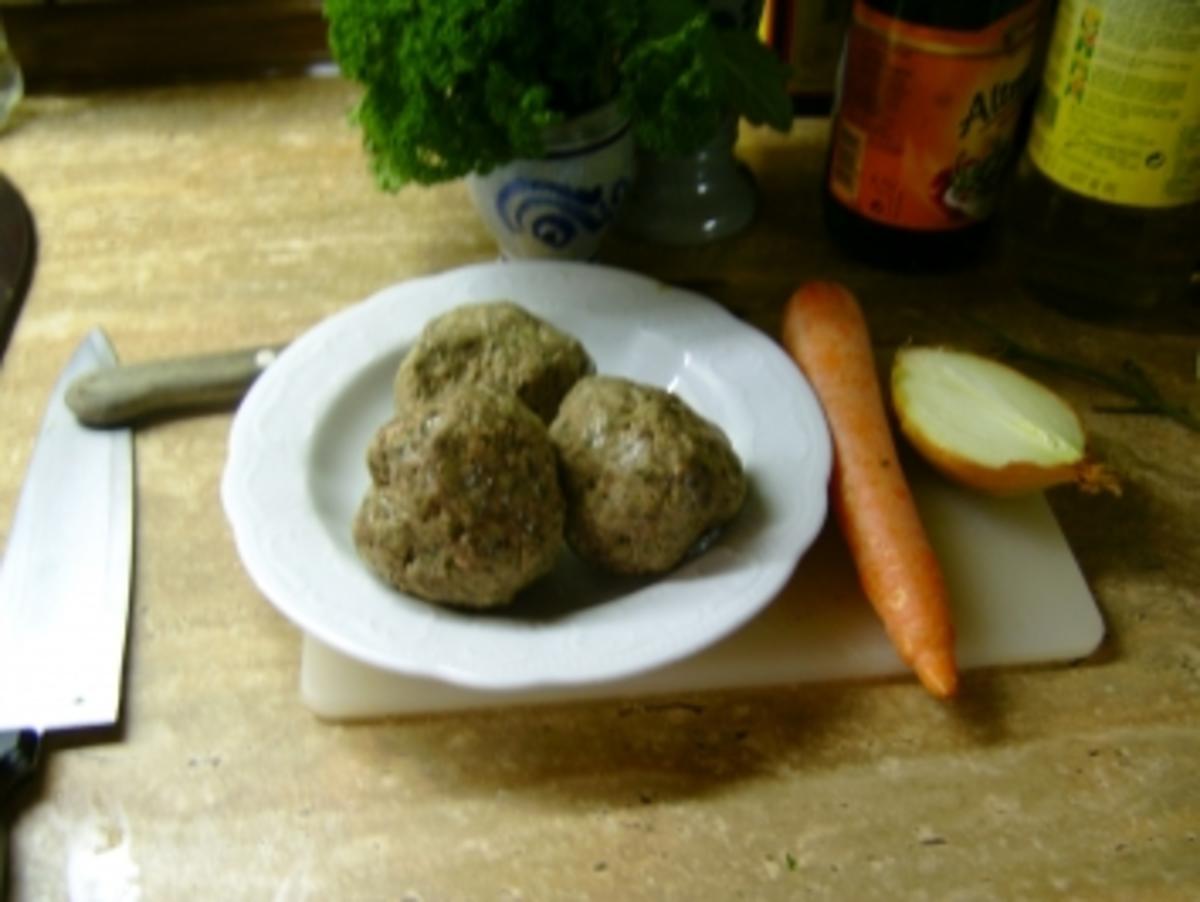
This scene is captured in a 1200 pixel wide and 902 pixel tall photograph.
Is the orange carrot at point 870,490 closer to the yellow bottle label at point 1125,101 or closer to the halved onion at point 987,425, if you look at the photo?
the halved onion at point 987,425

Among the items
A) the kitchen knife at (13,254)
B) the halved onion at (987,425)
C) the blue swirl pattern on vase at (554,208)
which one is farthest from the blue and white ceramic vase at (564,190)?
the kitchen knife at (13,254)

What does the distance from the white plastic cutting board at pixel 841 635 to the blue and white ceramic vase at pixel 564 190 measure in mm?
340

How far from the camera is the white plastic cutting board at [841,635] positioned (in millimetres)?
761

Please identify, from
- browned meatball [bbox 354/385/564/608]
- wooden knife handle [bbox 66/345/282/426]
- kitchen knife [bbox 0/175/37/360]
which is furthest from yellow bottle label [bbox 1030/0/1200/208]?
kitchen knife [bbox 0/175/37/360]

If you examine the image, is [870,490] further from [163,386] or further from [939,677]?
[163,386]

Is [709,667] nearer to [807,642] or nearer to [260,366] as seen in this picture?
[807,642]

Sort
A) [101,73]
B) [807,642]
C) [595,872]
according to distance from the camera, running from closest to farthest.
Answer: [595,872] → [807,642] → [101,73]

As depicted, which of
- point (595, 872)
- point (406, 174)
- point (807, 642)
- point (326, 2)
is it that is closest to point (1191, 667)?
point (807, 642)

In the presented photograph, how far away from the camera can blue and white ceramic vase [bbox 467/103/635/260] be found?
36.9 inches

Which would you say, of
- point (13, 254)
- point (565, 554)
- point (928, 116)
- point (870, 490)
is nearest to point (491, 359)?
point (565, 554)

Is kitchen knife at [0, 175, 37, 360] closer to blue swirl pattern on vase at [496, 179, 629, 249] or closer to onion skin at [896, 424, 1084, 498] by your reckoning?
blue swirl pattern on vase at [496, 179, 629, 249]

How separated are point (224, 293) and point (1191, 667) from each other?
847mm

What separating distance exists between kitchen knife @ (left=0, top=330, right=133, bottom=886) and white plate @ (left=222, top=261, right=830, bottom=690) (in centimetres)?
12

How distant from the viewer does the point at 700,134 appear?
0.90 metres
